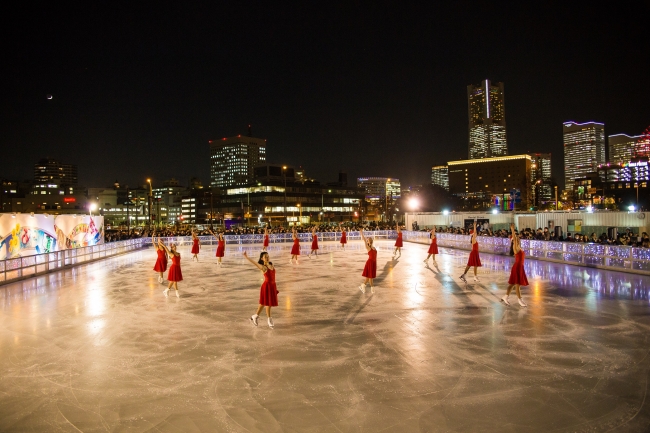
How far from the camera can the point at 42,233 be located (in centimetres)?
2341

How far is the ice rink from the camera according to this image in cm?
581

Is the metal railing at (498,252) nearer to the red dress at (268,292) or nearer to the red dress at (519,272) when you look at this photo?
the red dress at (519,272)

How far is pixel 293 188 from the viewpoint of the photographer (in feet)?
432

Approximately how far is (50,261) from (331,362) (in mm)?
19978

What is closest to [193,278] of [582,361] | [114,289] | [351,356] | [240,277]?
[240,277]

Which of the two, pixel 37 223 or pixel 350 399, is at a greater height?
pixel 37 223

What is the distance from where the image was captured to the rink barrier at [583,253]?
18.9 m

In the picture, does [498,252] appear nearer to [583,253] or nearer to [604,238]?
[604,238]

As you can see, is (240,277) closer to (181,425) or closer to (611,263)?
(181,425)

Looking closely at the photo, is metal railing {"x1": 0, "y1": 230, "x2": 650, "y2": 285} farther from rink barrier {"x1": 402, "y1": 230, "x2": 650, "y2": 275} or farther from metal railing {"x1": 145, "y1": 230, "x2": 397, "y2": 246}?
metal railing {"x1": 145, "y1": 230, "x2": 397, "y2": 246}

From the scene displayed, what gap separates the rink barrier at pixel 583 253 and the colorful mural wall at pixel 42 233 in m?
26.2

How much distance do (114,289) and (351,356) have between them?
38.1 feet

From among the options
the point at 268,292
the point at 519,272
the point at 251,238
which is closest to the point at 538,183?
the point at 251,238

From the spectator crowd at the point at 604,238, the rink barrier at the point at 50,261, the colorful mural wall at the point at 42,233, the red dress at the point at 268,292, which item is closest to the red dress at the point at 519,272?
the red dress at the point at 268,292
